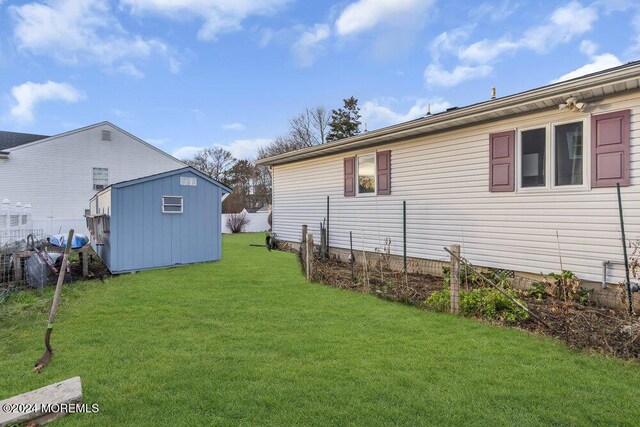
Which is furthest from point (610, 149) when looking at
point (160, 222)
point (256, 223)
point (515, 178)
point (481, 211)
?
point (256, 223)

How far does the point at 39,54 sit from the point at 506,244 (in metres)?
14.7

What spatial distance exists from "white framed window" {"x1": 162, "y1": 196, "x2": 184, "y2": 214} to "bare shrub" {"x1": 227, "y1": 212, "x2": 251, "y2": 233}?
605 inches

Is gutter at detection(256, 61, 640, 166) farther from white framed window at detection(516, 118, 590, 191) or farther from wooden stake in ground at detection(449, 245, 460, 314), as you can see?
wooden stake in ground at detection(449, 245, 460, 314)

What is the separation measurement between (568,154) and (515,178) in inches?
31.9

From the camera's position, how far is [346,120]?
105 feet

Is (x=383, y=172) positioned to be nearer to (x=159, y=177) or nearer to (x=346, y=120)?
(x=159, y=177)

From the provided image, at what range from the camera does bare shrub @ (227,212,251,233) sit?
79.3ft

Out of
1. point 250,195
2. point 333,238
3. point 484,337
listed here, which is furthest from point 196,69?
point 250,195

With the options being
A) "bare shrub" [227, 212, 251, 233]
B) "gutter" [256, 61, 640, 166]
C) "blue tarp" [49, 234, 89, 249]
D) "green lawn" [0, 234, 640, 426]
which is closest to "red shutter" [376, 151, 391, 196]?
"gutter" [256, 61, 640, 166]

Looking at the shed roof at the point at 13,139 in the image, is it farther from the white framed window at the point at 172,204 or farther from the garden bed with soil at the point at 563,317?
the garden bed with soil at the point at 563,317

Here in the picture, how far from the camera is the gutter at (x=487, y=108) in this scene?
4.65 metres

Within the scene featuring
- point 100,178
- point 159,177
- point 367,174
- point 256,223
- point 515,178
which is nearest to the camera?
point 515,178

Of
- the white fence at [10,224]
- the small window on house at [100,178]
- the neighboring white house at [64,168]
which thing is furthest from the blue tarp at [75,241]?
the small window on house at [100,178]

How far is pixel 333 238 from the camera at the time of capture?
33.0 ft
